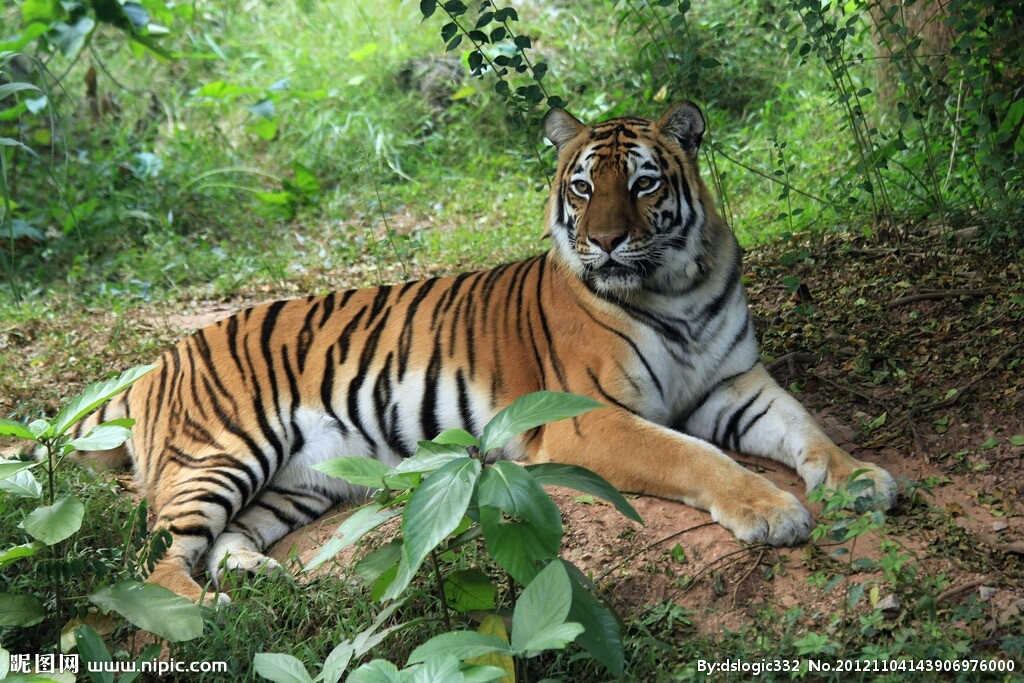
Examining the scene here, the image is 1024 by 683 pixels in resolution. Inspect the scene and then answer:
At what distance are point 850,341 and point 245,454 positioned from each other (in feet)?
8.11

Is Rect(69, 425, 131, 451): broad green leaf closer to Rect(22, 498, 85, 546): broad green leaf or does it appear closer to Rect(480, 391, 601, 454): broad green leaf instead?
Rect(22, 498, 85, 546): broad green leaf

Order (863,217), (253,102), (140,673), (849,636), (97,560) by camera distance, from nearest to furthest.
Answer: (849,636) < (140,673) < (97,560) < (863,217) < (253,102)

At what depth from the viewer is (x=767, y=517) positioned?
2.90 meters

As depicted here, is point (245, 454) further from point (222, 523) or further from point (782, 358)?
point (782, 358)

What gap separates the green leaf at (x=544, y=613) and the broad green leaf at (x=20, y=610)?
1475 mm

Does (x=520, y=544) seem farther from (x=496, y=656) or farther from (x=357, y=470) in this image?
(x=357, y=470)

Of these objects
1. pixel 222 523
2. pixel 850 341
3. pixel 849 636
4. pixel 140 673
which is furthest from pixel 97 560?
pixel 850 341

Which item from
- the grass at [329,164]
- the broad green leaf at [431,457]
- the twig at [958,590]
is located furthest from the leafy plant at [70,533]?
the twig at [958,590]

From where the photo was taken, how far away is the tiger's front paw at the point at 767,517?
287 cm

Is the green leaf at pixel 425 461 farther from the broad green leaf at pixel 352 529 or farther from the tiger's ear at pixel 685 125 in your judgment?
the tiger's ear at pixel 685 125

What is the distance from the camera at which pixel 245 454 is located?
380 centimetres

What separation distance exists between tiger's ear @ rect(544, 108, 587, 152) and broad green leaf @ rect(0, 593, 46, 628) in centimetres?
242

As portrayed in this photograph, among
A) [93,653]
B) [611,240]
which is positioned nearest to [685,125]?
[611,240]

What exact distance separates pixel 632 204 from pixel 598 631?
167cm
